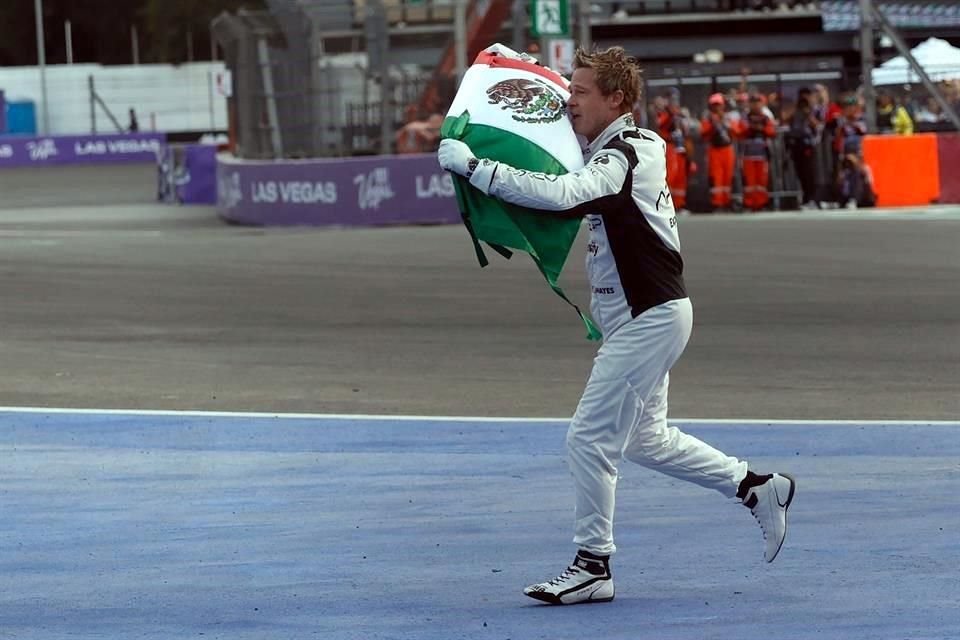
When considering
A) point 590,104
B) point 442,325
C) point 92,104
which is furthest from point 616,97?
point 92,104

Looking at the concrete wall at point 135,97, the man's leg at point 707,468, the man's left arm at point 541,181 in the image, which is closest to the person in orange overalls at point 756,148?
the man's leg at point 707,468

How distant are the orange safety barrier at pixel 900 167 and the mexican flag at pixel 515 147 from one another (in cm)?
2134

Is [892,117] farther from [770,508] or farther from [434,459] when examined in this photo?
[770,508]

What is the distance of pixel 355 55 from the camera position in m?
27.7

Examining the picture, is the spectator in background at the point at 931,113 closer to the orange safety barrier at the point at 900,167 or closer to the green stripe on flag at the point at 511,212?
the orange safety barrier at the point at 900,167

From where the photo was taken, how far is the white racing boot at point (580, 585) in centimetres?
614

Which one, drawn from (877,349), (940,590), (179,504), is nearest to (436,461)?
(179,504)

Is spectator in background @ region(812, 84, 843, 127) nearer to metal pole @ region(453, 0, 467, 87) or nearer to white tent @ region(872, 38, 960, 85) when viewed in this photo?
white tent @ region(872, 38, 960, 85)

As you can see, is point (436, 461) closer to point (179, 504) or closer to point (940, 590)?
point (179, 504)

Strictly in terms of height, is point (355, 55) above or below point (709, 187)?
above

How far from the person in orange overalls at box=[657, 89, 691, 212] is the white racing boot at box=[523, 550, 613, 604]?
20726 millimetres

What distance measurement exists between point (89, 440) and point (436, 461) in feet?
6.60

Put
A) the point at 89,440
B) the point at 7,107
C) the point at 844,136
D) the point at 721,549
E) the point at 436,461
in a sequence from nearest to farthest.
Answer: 1. the point at 721,549
2. the point at 436,461
3. the point at 89,440
4. the point at 844,136
5. the point at 7,107

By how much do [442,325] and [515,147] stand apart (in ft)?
27.1
